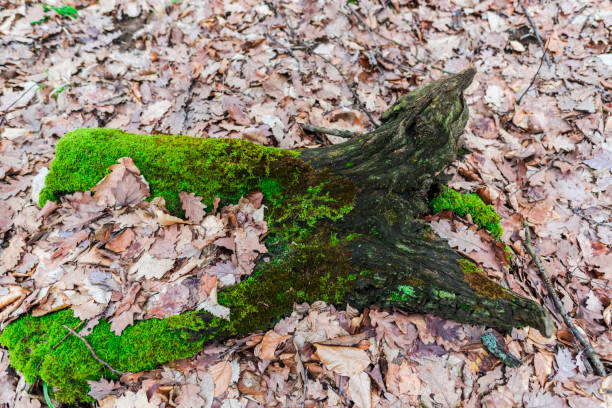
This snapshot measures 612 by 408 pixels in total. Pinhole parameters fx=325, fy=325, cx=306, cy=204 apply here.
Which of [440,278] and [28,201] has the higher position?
[440,278]

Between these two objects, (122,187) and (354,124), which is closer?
(122,187)

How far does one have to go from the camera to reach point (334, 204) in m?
2.65

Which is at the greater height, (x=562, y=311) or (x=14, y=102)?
(x=562, y=311)

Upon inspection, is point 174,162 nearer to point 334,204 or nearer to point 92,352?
point 334,204

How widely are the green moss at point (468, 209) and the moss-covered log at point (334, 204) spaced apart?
584 mm

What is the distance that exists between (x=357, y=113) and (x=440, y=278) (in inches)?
98.7

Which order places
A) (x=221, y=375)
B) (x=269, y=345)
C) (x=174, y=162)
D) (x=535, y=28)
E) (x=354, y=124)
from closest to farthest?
(x=221, y=375)
(x=269, y=345)
(x=174, y=162)
(x=354, y=124)
(x=535, y=28)

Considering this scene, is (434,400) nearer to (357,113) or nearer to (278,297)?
(278,297)

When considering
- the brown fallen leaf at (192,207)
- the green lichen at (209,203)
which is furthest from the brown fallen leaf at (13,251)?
the brown fallen leaf at (192,207)

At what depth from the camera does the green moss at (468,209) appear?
329 cm

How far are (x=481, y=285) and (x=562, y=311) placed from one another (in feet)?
3.99

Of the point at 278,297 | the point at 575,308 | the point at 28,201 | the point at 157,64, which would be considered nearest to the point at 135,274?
the point at 278,297

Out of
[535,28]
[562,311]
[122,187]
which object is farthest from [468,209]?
[535,28]

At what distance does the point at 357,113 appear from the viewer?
4.23 m
